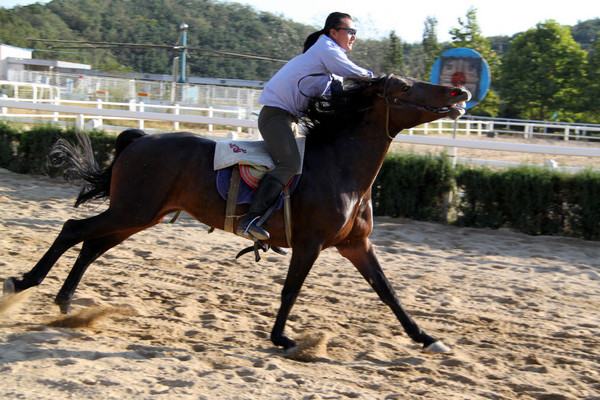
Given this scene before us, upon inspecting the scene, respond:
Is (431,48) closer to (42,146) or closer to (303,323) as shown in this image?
(42,146)

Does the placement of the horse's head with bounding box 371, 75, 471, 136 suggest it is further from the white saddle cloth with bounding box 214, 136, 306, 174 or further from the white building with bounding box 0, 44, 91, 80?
the white building with bounding box 0, 44, 91, 80

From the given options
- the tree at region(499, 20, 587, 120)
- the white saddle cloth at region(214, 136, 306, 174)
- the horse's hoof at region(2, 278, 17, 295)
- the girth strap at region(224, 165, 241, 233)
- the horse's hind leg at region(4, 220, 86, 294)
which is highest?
the tree at region(499, 20, 587, 120)

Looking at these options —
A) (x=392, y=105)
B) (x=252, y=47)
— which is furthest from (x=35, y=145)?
(x=252, y=47)

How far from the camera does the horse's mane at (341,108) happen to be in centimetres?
447

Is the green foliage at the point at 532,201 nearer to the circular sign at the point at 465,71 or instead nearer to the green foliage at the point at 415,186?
the green foliage at the point at 415,186

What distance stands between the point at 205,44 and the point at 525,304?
7456 centimetres

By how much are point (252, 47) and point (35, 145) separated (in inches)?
2573

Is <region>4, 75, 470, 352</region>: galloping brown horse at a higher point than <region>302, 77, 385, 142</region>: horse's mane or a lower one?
lower

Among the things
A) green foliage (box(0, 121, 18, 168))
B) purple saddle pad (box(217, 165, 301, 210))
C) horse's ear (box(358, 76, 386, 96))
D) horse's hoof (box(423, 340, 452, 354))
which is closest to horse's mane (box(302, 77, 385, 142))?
horse's ear (box(358, 76, 386, 96))

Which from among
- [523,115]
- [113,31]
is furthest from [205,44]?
[523,115]

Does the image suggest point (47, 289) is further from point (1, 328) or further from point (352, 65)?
point (352, 65)

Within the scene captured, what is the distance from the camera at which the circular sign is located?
1001cm

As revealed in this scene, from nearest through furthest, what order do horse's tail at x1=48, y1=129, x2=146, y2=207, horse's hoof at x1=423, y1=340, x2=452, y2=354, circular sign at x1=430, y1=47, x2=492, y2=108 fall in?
horse's hoof at x1=423, y1=340, x2=452, y2=354 → horse's tail at x1=48, y1=129, x2=146, y2=207 → circular sign at x1=430, y1=47, x2=492, y2=108

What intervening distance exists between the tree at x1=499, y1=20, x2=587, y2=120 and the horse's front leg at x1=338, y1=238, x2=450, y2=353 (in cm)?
4176
